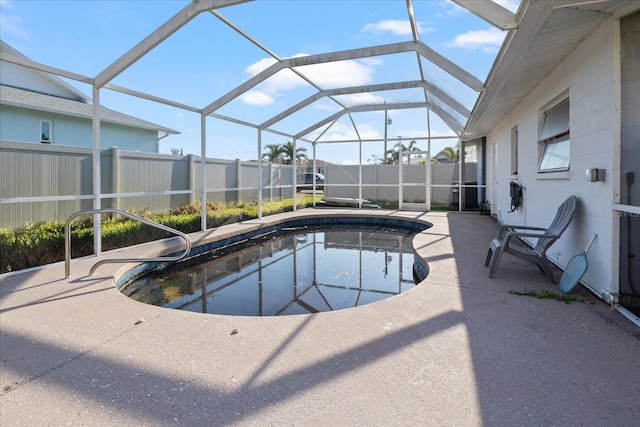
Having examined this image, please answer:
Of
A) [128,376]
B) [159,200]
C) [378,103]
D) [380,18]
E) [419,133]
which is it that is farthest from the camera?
[419,133]

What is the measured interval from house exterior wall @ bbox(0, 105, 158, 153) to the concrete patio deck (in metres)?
7.96

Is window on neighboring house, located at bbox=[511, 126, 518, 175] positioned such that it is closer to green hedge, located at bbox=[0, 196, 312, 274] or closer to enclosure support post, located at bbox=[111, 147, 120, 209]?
green hedge, located at bbox=[0, 196, 312, 274]

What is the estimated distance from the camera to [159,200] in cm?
833

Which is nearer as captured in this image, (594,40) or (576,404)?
(576,404)

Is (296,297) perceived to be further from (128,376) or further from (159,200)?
(159,200)

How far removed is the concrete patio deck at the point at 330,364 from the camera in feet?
5.38

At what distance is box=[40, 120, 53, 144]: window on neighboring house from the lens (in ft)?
31.6

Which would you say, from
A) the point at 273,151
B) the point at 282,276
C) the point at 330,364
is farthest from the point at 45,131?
the point at 273,151

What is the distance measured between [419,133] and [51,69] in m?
10.4

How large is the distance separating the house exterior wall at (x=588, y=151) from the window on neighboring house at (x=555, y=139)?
0.39 feet

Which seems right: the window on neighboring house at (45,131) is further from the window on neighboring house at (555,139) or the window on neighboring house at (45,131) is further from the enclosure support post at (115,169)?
the window on neighboring house at (555,139)

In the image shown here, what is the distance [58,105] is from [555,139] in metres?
12.2

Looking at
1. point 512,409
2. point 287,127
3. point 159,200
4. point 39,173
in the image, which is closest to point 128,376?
point 512,409

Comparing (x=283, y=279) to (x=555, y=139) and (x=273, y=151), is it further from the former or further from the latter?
(x=273, y=151)
